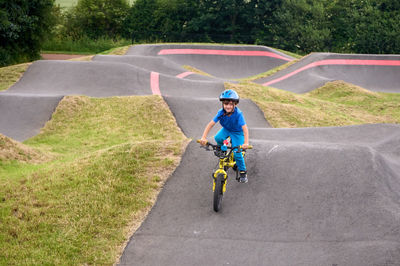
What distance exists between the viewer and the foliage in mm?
27797

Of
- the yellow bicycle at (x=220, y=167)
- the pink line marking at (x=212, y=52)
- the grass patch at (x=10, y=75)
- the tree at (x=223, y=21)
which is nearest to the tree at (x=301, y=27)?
the tree at (x=223, y=21)

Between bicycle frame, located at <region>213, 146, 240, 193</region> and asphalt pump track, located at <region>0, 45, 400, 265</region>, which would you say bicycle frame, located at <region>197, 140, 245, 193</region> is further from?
asphalt pump track, located at <region>0, 45, 400, 265</region>

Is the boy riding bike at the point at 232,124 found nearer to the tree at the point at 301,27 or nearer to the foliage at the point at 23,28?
the foliage at the point at 23,28

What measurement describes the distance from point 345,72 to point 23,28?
25850 mm

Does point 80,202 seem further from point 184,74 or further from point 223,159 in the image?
point 184,74

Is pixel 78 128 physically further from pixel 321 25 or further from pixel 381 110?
pixel 321 25

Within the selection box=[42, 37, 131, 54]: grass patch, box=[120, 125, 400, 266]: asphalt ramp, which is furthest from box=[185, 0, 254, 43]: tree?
box=[120, 125, 400, 266]: asphalt ramp

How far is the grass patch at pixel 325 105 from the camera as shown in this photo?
1881 centimetres

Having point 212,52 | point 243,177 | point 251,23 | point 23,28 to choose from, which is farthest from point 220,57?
point 243,177

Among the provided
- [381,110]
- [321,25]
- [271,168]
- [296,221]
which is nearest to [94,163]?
[271,168]

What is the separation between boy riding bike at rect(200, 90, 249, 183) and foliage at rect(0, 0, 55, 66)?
80.4 feet

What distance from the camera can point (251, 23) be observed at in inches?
2158

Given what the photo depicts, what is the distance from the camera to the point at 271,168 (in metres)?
8.74

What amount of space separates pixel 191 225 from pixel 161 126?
8.63 m
